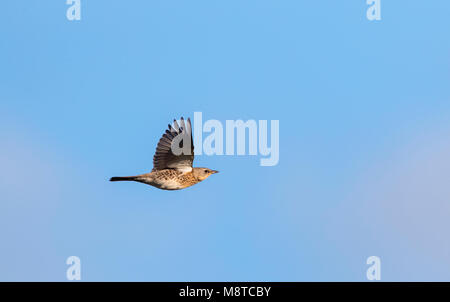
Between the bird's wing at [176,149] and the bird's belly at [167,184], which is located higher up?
the bird's wing at [176,149]

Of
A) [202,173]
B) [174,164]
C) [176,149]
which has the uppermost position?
[176,149]

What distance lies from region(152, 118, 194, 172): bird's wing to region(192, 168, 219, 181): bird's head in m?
0.22

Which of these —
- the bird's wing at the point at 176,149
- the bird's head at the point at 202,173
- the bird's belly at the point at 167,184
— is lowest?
the bird's belly at the point at 167,184

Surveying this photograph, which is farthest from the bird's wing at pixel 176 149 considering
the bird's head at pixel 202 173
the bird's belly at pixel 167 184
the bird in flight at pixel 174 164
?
the bird's belly at pixel 167 184

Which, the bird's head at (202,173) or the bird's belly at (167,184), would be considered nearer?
the bird's belly at (167,184)

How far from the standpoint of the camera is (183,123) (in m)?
18.2

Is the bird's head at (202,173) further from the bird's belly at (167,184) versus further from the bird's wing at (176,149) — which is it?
the bird's belly at (167,184)

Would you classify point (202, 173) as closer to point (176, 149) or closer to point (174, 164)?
point (174, 164)

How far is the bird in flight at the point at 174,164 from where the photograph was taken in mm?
17969

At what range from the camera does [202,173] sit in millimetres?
18484

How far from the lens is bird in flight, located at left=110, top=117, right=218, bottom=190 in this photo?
1797 centimetres

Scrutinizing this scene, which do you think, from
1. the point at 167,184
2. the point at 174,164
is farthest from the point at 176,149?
the point at 167,184

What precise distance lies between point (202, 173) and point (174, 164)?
86cm
